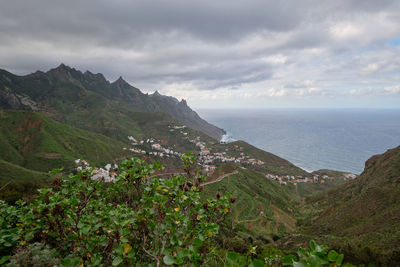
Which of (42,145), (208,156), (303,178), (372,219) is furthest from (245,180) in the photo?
(42,145)

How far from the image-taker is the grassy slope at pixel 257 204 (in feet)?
164

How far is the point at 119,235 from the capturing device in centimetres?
269

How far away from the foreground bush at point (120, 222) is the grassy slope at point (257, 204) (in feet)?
144

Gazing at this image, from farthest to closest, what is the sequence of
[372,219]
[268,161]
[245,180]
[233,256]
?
[268,161], [245,180], [372,219], [233,256]

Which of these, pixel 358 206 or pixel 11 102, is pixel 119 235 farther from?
pixel 11 102

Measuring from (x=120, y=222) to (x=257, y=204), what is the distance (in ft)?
211

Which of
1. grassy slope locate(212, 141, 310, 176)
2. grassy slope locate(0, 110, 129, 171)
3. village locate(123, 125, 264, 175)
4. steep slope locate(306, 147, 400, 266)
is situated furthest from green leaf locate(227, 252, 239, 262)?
grassy slope locate(212, 141, 310, 176)

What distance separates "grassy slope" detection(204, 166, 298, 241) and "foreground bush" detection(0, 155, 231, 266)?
4393 cm

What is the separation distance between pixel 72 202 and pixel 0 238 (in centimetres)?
111

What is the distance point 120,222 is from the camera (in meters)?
2.56

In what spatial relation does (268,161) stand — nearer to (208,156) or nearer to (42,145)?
(208,156)

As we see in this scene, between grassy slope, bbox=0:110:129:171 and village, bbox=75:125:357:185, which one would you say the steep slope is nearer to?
village, bbox=75:125:357:185

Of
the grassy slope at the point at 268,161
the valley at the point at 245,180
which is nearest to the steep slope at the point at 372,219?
the valley at the point at 245,180

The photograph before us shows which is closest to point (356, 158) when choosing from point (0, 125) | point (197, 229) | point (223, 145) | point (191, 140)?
Answer: point (223, 145)
